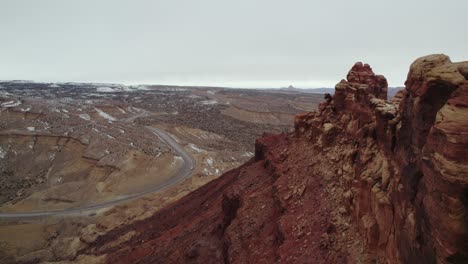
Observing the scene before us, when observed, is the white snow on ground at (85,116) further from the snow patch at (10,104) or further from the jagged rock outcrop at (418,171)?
the jagged rock outcrop at (418,171)

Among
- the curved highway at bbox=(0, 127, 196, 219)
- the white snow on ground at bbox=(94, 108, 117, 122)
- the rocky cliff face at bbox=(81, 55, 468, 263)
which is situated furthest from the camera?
the white snow on ground at bbox=(94, 108, 117, 122)

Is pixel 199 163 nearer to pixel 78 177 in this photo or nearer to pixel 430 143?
pixel 78 177

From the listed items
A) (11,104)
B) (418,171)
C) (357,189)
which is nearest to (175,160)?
(357,189)

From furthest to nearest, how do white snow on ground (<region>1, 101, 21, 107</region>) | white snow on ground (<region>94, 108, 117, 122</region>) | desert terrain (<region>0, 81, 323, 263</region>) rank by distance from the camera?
white snow on ground (<region>94, 108, 117, 122</region>)
white snow on ground (<region>1, 101, 21, 107</region>)
desert terrain (<region>0, 81, 323, 263</region>)

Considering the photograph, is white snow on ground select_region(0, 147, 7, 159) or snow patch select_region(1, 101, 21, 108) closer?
white snow on ground select_region(0, 147, 7, 159)

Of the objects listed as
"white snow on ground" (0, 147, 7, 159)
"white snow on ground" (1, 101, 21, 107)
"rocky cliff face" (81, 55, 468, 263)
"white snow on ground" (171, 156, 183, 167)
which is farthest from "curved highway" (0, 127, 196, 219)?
"white snow on ground" (1, 101, 21, 107)

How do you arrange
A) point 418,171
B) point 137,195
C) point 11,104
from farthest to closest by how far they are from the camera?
point 11,104
point 137,195
point 418,171

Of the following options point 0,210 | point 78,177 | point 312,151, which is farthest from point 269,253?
point 78,177

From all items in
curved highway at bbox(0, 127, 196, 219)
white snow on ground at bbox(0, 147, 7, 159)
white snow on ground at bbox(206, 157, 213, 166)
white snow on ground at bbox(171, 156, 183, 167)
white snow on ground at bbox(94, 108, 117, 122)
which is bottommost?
curved highway at bbox(0, 127, 196, 219)

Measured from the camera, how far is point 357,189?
14.4m

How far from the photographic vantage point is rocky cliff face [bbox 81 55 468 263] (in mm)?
8253

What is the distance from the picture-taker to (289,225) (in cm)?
1677

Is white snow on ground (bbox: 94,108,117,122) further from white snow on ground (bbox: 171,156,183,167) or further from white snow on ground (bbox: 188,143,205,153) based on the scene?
white snow on ground (bbox: 171,156,183,167)

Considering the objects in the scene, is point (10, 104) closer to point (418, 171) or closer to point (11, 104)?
point (11, 104)
